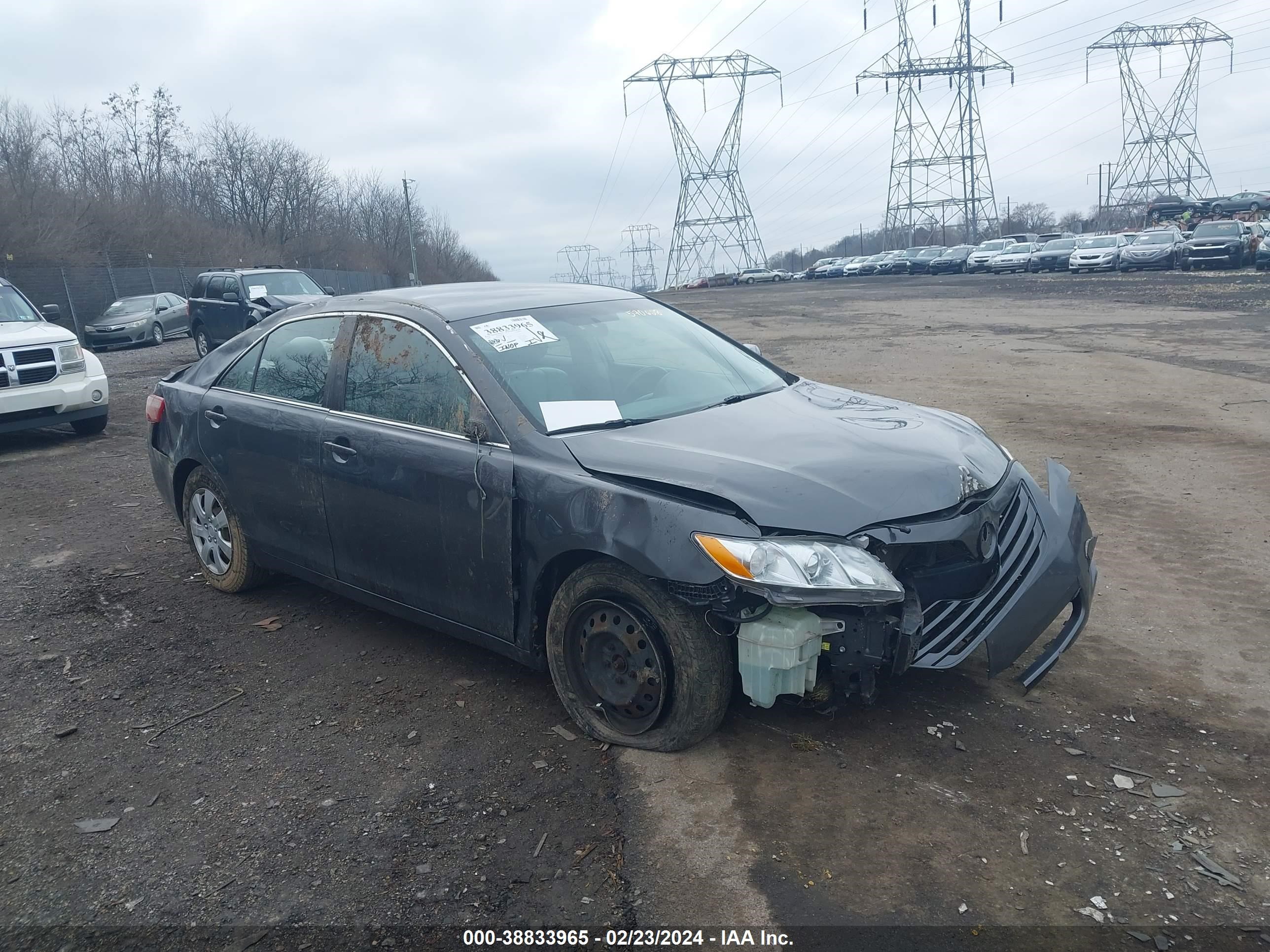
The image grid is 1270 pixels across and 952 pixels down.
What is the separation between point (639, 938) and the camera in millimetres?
2611

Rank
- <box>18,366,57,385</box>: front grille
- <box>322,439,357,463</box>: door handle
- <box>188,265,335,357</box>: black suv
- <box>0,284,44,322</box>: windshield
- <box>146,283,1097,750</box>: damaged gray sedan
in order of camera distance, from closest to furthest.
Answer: <box>146,283,1097,750</box>: damaged gray sedan → <box>322,439,357,463</box>: door handle → <box>18,366,57,385</box>: front grille → <box>0,284,44,322</box>: windshield → <box>188,265,335,357</box>: black suv

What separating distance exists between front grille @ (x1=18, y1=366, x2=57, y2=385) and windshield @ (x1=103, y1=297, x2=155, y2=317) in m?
18.0

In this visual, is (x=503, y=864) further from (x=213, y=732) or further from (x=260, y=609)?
(x=260, y=609)

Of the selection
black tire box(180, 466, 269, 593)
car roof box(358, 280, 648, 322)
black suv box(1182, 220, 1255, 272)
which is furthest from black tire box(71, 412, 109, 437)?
black suv box(1182, 220, 1255, 272)

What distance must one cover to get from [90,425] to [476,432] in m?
8.87

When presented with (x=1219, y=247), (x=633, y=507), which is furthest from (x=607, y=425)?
(x=1219, y=247)

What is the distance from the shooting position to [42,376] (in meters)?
10.0

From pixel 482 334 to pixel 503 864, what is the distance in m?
2.16

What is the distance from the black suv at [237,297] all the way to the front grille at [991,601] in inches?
644

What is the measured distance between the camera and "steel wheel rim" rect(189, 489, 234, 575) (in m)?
5.32

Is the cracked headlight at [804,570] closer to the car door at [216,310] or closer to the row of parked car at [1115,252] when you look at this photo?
the car door at [216,310]

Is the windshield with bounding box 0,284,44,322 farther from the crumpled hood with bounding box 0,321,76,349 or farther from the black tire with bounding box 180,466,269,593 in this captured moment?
the black tire with bounding box 180,466,269,593

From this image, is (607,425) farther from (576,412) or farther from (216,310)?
(216,310)

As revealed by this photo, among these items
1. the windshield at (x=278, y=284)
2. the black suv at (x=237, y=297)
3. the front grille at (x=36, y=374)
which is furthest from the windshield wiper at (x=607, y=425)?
the windshield at (x=278, y=284)
